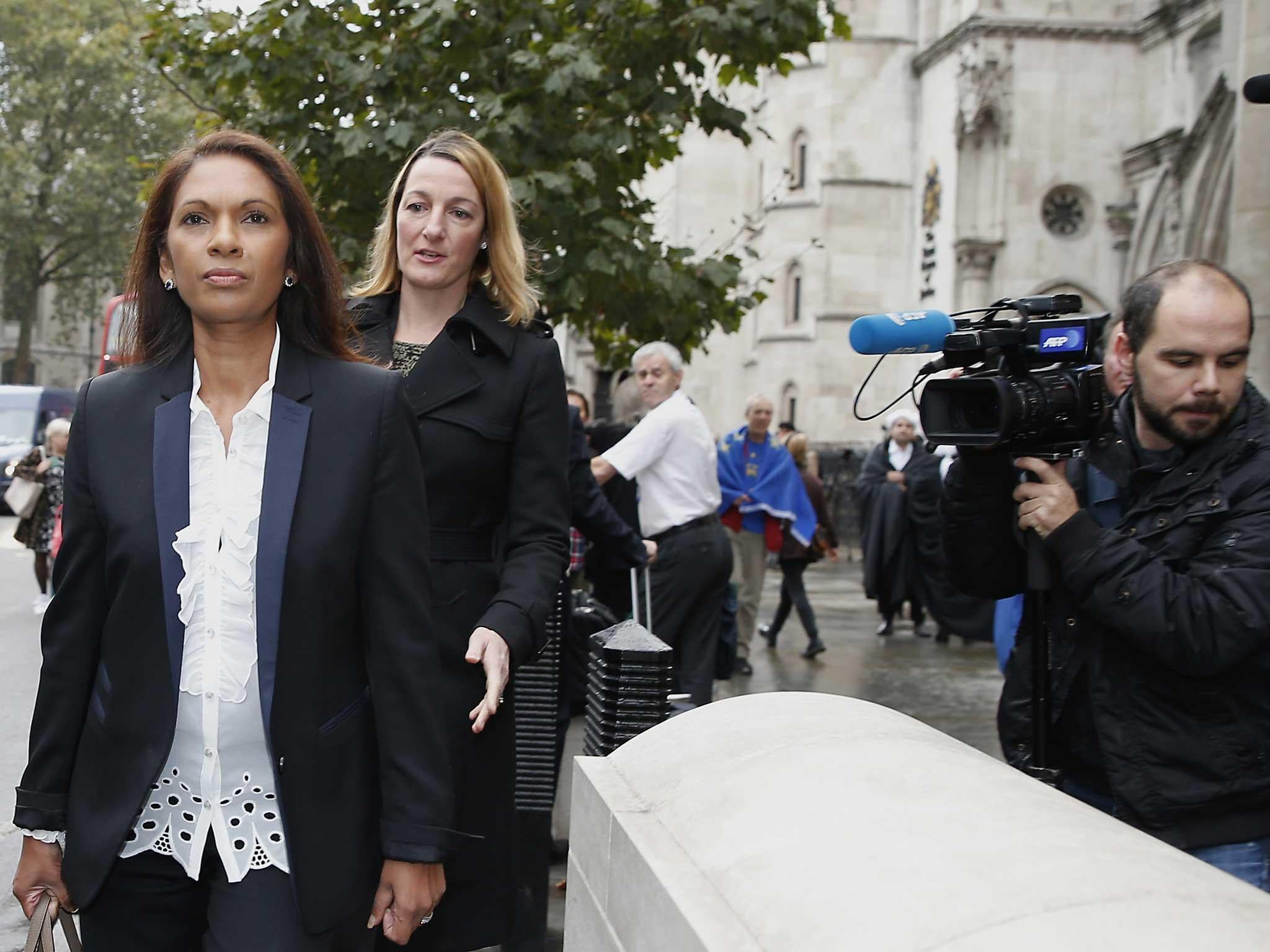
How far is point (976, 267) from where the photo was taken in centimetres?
3509

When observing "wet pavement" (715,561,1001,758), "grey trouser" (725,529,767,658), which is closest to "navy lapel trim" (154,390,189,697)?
"wet pavement" (715,561,1001,758)

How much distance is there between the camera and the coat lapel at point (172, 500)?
2.29m

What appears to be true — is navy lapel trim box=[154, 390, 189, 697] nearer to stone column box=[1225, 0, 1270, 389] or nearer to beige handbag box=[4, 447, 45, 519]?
stone column box=[1225, 0, 1270, 389]

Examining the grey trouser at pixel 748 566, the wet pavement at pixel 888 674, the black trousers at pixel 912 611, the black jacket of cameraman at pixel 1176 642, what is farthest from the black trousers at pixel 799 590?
the black jacket of cameraman at pixel 1176 642

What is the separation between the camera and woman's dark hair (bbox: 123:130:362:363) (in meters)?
2.48

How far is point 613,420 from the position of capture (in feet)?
28.8

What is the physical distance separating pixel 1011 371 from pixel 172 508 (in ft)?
5.36

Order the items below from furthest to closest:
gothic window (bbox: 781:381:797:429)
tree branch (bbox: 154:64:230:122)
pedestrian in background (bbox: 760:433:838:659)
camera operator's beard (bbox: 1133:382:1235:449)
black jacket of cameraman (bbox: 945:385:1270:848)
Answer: gothic window (bbox: 781:381:797:429)
pedestrian in background (bbox: 760:433:838:659)
tree branch (bbox: 154:64:230:122)
camera operator's beard (bbox: 1133:382:1235:449)
black jacket of cameraman (bbox: 945:385:1270:848)

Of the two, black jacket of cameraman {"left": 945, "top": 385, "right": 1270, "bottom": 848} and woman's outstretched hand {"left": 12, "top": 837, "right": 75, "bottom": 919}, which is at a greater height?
black jacket of cameraman {"left": 945, "top": 385, "right": 1270, "bottom": 848}

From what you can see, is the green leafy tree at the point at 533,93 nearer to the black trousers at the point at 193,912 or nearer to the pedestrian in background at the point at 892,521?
the pedestrian in background at the point at 892,521

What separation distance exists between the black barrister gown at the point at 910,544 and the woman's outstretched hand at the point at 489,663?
9.10 meters

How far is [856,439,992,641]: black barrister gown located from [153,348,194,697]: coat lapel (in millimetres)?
9727

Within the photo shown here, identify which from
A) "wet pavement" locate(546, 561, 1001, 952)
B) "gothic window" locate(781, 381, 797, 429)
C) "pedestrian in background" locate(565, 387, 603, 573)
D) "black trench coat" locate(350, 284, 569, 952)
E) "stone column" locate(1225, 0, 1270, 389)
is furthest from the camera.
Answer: "gothic window" locate(781, 381, 797, 429)

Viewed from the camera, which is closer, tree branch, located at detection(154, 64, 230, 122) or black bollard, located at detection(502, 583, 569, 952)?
black bollard, located at detection(502, 583, 569, 952)
